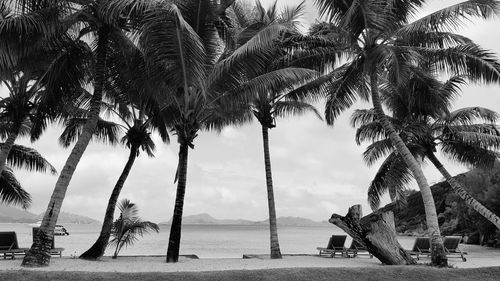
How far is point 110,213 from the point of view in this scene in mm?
15164

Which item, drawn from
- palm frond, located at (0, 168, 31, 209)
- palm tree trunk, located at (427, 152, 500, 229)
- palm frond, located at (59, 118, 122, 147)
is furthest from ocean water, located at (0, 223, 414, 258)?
palm tree trunk, located at (427, 152, 500, 229)

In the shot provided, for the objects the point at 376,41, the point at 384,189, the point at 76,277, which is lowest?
the point at 76,277

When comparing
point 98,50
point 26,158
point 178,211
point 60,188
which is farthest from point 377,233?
point 26,158

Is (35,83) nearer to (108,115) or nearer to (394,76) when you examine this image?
(108,115)

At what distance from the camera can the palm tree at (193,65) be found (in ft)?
37.8

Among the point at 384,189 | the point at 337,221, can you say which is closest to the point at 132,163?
the point at 337,221

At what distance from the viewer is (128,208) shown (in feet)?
47.9

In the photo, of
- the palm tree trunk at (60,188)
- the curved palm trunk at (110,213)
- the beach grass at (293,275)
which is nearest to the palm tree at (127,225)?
the curved palm trunk at (110,213)

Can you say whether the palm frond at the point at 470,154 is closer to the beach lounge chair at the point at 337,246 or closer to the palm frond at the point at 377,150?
→ the palm frond at the point at 377,150

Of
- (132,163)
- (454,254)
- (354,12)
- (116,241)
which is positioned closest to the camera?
(354,12)

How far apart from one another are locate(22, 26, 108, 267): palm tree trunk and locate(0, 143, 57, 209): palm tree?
850 centimetres

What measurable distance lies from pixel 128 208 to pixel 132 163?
1.71 meters

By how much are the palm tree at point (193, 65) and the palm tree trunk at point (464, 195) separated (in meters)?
7.98

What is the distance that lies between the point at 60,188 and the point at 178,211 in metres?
3.23
